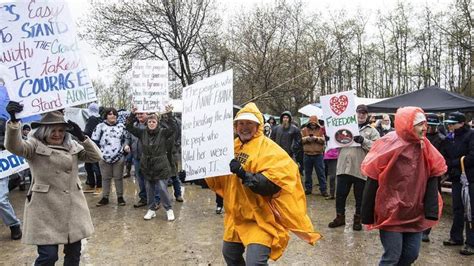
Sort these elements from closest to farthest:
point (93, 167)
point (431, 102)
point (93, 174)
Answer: point (431, 102) → point (93, 167) → point (93, 174)

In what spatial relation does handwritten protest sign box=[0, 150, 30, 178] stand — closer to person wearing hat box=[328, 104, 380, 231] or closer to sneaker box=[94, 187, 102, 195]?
sneaker box=[94, 187, 102, 195]

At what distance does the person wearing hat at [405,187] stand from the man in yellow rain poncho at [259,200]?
0.68 metres

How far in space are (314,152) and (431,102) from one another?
2708mm

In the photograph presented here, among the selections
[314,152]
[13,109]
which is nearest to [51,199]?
[13,109]

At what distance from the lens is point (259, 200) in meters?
3.23

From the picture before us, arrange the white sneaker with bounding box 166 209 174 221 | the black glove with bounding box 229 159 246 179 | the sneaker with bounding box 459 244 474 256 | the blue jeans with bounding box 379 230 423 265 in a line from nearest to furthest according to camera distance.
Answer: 1. the black glove with bounding box 229 159 246 179
2. the blue jeans with bounding box 379 230 423 265
3. the sneaker with bounding box 459 244 474 256
4. the white sneaker with bounding box 166 209 174 221

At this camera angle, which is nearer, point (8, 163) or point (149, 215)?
point (8, 163)

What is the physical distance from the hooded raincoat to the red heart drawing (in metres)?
2.51

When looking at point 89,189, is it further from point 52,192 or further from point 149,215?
point 52,192

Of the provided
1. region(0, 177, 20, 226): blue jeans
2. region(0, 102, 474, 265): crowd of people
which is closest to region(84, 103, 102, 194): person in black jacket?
region(0, 177, 20, 226): blue jeans

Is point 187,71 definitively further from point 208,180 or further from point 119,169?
point 208,180

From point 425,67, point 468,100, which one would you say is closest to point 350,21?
point 425,67

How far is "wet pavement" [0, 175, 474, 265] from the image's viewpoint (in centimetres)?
478

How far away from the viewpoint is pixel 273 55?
1061 inches
